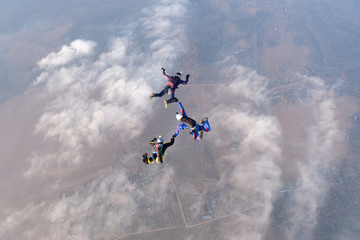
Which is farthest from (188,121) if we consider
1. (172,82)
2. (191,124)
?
(172,82)

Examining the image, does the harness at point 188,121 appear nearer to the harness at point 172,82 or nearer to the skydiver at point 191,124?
the skydiver at point 191,124

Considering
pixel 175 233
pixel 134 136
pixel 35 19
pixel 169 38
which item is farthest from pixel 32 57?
pixel 175 233

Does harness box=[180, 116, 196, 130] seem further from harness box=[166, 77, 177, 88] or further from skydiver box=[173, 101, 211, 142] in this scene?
harness box=[166, 77, 177, 88]

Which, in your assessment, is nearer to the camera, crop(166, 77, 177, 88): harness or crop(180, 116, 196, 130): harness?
crop(180, 116, 196, 130): harness

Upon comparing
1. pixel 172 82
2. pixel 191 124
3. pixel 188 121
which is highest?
pixel 172 82

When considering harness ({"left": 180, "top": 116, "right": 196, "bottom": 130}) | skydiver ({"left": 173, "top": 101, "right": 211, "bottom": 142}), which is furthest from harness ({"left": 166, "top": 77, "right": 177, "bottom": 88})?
harness ({"left": 180, "top": 116, "right": 196, "bottom": 130})

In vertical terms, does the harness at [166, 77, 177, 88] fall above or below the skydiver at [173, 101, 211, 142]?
above

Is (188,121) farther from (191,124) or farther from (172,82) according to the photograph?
(172,82)

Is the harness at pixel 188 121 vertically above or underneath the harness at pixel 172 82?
underneath

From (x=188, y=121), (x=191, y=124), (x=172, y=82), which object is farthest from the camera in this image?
(x=172, y=82)

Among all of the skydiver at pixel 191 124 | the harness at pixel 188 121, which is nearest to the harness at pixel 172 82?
the skydiver at pixel 191 124

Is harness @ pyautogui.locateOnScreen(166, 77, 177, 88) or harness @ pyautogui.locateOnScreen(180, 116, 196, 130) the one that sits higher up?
harness @ pyautogui.locateOnScreen(166, 77, 177, 88)
